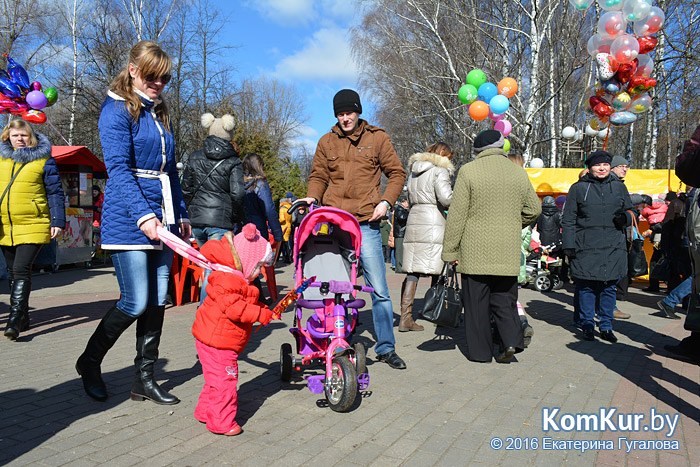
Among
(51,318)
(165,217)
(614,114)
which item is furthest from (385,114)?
(165,217)

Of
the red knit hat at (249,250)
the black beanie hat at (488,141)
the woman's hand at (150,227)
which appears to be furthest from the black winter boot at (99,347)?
the black beanie hat at (488,141)

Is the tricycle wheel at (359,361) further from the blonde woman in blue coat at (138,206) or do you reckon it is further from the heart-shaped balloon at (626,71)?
the heart-shaped balloon at (626,71)

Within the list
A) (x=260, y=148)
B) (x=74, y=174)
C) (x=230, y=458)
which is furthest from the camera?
(x=260, y=148)

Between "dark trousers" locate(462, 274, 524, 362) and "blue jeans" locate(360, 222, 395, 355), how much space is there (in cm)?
81

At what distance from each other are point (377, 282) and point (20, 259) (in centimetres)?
393

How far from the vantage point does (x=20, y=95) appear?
40.9 feet

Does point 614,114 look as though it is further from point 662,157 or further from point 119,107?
point 662,157

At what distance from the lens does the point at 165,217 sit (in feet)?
12.1

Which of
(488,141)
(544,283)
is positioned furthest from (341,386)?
(544,283)

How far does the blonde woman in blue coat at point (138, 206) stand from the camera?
11.3ft

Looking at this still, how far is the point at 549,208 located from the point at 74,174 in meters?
11.6

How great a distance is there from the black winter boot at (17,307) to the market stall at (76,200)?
22.2 feet

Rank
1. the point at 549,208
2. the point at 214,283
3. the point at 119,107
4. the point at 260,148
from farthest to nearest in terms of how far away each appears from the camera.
Result: the point at 260,148
the point at 549,208
the point at 119,107
the point at 214,283

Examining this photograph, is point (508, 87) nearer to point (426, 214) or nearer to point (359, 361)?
point (426, 214)
